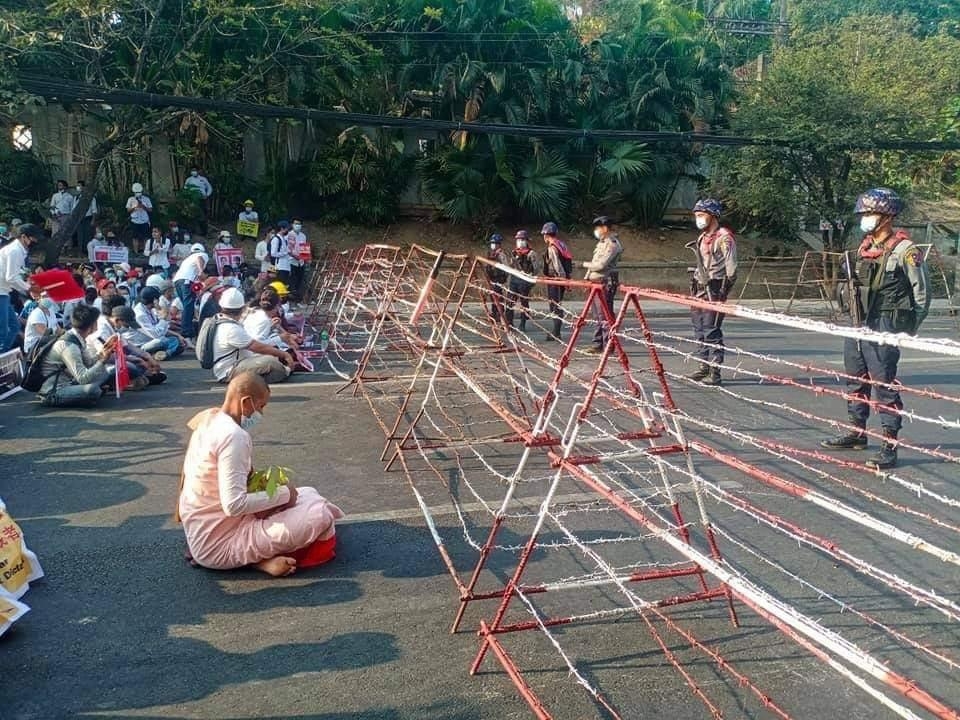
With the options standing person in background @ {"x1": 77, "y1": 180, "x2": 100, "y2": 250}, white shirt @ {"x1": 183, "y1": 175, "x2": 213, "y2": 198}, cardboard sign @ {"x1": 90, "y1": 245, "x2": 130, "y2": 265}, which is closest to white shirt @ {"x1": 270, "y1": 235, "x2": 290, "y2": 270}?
cardboard sign @ {"x1": 90, "y1": 245, "x2": 130, "y2": 265}

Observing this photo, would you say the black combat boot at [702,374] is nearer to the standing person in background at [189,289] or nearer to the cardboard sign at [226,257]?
the standing person in background at [189,289]

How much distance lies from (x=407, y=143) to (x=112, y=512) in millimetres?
19134

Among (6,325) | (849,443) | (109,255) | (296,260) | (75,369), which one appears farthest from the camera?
(296,260)

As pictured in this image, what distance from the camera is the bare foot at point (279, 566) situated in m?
4.59

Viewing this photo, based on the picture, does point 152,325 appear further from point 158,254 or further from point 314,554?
point 314,554

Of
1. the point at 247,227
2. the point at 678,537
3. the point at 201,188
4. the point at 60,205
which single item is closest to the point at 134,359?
the point at 678,537

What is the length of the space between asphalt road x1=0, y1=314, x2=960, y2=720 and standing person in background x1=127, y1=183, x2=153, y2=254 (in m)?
13.7

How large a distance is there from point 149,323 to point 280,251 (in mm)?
5859

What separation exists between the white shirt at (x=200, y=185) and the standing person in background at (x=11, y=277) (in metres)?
11.0

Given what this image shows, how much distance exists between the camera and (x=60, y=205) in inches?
740

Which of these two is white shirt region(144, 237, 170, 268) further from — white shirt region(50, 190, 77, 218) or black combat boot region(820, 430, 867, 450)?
black combat boot region(820, 430, 867, 450)

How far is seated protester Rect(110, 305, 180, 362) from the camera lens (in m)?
8.94

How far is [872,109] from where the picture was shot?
17703 mm

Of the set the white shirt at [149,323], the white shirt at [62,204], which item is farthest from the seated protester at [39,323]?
the white shirt at [62,204]
